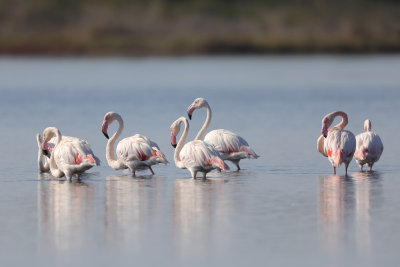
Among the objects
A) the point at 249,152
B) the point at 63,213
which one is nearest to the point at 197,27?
the point at 249,152

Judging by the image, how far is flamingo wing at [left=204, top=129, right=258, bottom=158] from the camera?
42.9 feet

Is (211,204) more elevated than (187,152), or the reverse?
(187,152)

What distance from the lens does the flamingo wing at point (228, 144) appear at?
1307cm

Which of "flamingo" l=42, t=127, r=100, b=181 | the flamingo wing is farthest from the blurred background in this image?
"flamingo" l=42, t=127, r=100, b=181

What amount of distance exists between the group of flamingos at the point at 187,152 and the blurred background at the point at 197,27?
51233 mm

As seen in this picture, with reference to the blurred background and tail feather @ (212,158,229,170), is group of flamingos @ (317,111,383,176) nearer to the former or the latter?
tail feather @ (212,158,229,170)

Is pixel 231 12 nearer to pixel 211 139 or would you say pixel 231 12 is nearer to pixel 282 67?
pixel 282 67

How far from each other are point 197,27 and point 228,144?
6652 cm

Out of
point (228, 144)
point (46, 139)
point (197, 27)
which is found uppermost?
point (197, 27)

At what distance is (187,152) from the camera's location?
12.1 meters

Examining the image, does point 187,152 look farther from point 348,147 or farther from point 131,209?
point 131,209

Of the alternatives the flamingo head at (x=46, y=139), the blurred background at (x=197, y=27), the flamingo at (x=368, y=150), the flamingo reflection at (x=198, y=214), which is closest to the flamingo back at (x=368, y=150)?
the flamingo at (x=368, y=150)

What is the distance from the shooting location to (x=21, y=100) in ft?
92.5

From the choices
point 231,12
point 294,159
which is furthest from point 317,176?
point 231,12
